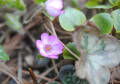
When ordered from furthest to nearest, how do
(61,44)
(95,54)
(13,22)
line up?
(13,22) → (61,44) → (95,54)

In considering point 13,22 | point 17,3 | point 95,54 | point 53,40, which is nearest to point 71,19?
point 53,40

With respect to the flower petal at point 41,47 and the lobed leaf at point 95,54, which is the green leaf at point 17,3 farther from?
the lobed leaf at point 95,54

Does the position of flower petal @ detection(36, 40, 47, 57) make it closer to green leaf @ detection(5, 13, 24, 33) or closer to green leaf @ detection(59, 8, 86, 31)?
green leaf @ detection(59, 8, 86, 31)

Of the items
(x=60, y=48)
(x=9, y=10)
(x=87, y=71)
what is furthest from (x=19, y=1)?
(x=87, y=71)

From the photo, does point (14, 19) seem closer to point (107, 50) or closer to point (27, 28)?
point (27, 28)

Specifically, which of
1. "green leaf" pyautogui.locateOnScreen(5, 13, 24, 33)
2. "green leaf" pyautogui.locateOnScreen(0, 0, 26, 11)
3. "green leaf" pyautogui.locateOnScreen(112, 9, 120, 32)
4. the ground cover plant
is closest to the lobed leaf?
the ground cover plant

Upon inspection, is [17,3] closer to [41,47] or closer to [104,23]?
[41,47]

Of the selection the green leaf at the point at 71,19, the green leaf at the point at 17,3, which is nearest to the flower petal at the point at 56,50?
the green leaf at the point at 71,19
